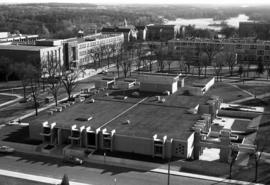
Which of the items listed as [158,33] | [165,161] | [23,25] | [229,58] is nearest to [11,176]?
[165,161]

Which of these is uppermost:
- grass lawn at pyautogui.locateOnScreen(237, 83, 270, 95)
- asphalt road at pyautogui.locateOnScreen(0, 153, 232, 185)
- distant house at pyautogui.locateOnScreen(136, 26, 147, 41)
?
distant house at pyautogui.locateOnScreen(136, 26, 147, 41)

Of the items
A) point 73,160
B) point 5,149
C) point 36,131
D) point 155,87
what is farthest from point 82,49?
point 73,160

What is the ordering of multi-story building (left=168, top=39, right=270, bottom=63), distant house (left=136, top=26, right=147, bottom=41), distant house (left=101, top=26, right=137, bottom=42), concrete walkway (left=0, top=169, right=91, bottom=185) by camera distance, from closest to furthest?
concrete walkway (left=0, top=169, right=91, bottom=185), multi-story building (left=168, top=39, right=270, bottom=63), distant house (left=101, top=26, right=137, bottom=42), distant house (left=136, top=26, right=147, bottom=41)

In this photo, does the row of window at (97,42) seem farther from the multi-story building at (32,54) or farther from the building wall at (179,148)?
the building wall at (179,148)

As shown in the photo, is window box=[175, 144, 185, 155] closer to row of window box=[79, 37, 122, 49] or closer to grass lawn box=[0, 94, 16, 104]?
grass lawn box=[0, 94, 16, 104]

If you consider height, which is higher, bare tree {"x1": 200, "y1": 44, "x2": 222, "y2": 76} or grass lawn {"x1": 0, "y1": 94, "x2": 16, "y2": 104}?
bare tree {"x1": 200, "y1": 44, "x2": 222, "y2": 76}

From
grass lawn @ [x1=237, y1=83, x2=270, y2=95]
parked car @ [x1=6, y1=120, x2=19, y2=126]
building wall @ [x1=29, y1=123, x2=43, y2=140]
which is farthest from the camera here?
grass lawn @ [x1=237, y1=83, x2=270, y2=95]

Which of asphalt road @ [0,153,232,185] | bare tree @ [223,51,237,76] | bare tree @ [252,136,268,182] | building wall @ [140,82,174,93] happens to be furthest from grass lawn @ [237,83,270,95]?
asphalt road @ [0,153,232,185]
